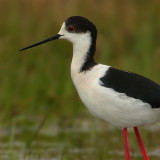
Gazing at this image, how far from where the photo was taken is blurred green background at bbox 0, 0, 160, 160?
297 inches

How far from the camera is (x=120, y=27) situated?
417 inches

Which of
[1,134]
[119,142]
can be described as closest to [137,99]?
[119,142]

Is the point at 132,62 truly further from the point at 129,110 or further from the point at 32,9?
the point at 129,110

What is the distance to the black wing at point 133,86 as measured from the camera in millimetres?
5549

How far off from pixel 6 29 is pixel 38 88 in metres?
2.27

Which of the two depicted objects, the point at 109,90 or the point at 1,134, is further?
the point at 1,134

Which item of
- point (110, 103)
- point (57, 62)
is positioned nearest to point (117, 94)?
point (110, 103)

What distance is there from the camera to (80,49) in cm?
590

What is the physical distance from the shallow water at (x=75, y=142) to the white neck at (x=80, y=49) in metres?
0.98

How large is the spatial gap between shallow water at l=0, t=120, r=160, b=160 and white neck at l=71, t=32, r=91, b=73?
979 millimetres

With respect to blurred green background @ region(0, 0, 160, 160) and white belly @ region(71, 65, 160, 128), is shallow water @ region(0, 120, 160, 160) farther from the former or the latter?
white belly @ region(71, 65, 160, 128)

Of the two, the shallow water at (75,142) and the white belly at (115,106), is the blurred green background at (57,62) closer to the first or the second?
the shallow water at (75,142)

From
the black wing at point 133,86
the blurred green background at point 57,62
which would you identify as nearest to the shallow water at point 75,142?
the blurred green background at point 57,62

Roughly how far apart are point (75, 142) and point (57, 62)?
2.43m
